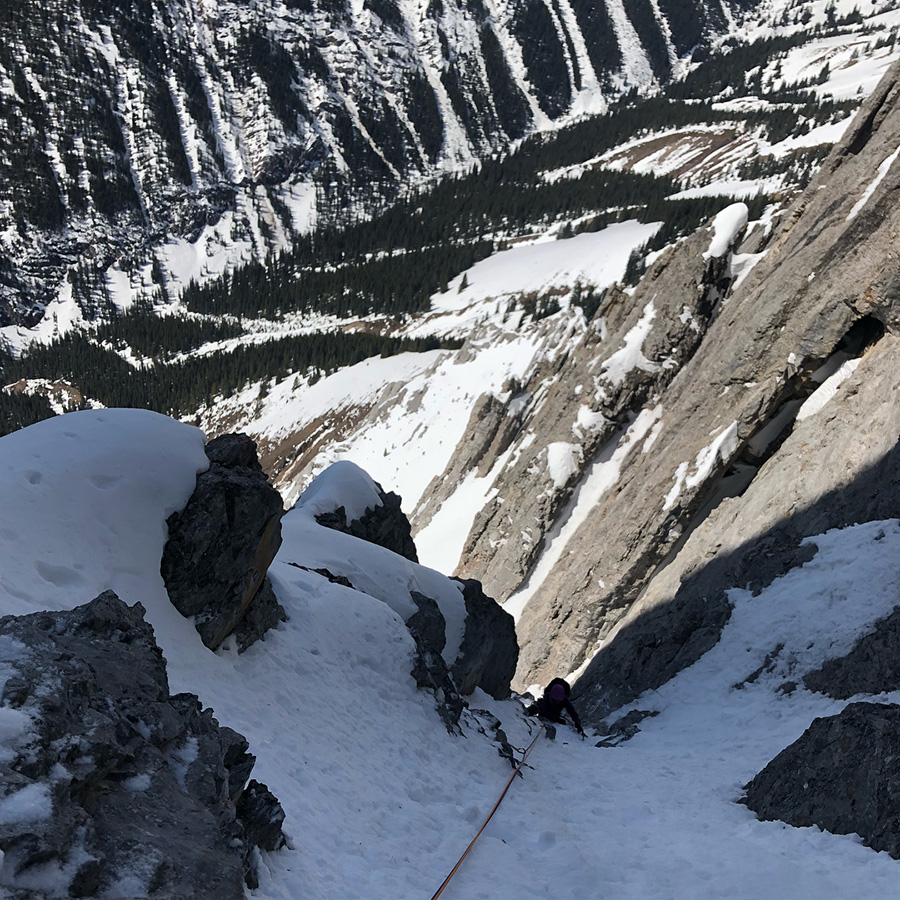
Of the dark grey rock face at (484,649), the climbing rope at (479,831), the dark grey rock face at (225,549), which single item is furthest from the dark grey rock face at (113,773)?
the dark grey rock face at (484,649)

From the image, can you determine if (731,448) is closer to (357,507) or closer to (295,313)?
(357,507)

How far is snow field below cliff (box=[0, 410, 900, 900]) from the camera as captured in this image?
27.9ft

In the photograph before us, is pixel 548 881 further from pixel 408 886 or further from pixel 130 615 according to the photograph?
pixel 130 615

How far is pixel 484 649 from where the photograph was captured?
69.6 ft

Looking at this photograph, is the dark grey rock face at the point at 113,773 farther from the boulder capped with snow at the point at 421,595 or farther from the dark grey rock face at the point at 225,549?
the boulder capped with snow at the point at 421,595

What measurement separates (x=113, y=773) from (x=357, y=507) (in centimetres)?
1867

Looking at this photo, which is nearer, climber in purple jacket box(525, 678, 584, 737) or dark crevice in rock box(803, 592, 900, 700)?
dark crevice in rock box(803, 592, 900, 700)

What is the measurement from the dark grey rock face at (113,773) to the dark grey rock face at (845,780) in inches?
310

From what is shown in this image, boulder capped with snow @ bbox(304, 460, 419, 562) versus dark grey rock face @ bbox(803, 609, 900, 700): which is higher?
boulder capped with snow @ bbox(304, 460, 419, 562)

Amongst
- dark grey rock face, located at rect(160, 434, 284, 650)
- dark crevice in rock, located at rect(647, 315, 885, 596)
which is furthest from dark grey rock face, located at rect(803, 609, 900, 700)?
dark grey rock face, located at rect(160, 434, 284, 650)

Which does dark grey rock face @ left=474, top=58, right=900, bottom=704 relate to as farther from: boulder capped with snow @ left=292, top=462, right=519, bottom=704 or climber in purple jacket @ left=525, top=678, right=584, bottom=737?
boulder capped with snow @ left=292, top=462, right=519, bottom=704

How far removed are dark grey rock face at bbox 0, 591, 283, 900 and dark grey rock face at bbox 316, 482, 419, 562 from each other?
15.2 m

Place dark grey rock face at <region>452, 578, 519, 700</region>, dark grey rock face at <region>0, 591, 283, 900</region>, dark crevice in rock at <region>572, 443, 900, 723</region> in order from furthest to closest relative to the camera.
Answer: dark grey rock face at <region>452, 578, 519, 700</region>, dark crevice in rock at <region>572, 443, 900, 723</region>, dark grey rock face at <region>0, 591, 283, 900</region>

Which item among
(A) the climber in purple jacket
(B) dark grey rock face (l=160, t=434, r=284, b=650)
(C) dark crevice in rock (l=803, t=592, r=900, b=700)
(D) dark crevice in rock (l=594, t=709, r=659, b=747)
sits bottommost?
(D) dark crevice in rock (l=594, t=709, r=659, b=747)
